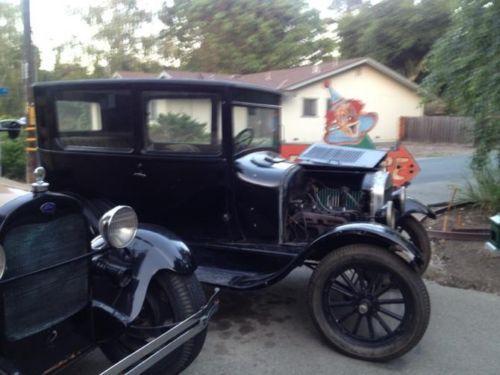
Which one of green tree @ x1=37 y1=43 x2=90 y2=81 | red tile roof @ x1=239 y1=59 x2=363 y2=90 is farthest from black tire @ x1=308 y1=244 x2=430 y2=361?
green tree @ x1=37 y1=43 x2=90 y2=81

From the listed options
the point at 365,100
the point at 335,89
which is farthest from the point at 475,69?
the point at 365,100

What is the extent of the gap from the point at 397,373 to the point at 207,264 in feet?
5.44

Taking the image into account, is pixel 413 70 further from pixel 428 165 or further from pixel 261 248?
pixel 261 248

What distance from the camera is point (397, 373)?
10.3ft

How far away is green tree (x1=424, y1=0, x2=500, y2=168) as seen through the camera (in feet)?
18.7

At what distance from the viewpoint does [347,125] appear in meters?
7.36

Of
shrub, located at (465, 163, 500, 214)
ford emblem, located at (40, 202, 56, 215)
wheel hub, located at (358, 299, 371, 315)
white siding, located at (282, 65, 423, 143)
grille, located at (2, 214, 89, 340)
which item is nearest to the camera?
grille, located at (2, 214, 89, 340)

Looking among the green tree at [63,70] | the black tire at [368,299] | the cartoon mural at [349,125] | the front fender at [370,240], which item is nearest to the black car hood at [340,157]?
the front fender at [370,240]

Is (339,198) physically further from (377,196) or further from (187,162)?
(187,162)

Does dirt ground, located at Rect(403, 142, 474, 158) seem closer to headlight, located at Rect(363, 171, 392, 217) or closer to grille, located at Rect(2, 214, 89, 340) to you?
headlight, located at Rect(363, 171, 392, 217)

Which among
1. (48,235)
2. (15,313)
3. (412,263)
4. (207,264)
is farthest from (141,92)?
(412,263)

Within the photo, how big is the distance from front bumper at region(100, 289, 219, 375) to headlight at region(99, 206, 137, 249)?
0.55 metres

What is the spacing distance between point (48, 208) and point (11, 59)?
30.6m

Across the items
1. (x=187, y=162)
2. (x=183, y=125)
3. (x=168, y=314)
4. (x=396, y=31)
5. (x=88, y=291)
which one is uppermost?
(x=396, y=31)
